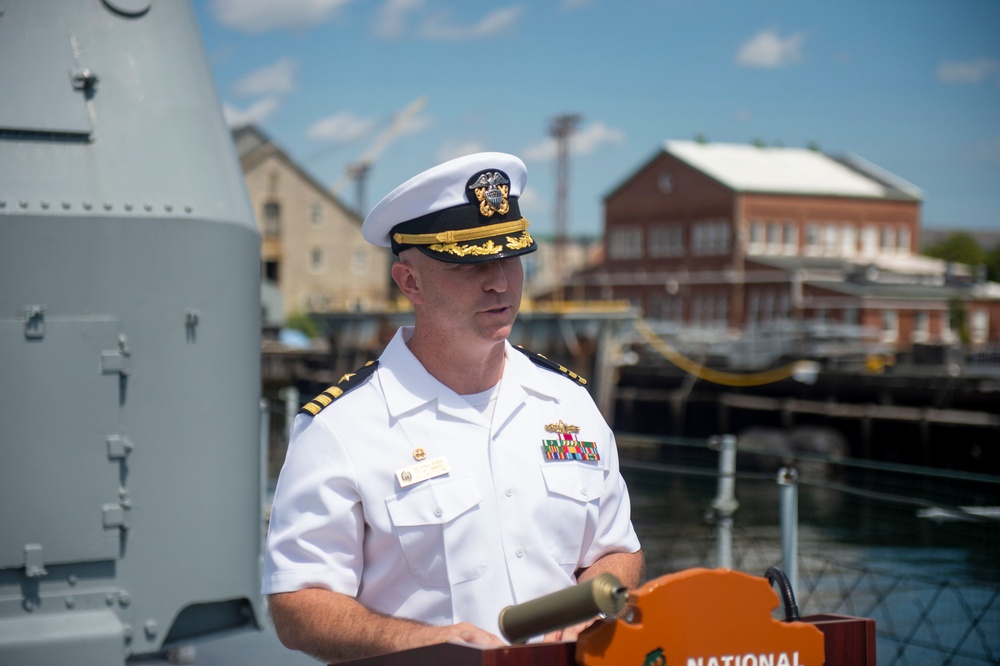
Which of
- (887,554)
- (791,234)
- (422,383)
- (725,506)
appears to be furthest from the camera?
(791,234)

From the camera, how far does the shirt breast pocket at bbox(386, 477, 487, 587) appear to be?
2109mm

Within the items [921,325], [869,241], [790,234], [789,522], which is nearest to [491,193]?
[789,522]

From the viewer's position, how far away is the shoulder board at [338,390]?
2.18m

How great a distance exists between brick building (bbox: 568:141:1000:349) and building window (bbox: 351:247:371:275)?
41.0ft

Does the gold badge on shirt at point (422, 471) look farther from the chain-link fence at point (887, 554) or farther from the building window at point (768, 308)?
the building window at point (768, 308)

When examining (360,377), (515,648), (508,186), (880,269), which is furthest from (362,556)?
(880,269)

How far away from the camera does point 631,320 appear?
41.0m

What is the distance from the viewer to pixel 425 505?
2.12 m

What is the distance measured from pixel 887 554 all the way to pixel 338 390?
29.6 ft

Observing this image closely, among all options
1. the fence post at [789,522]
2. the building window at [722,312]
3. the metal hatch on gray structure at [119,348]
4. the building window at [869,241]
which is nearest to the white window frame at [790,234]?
the building window at [869,241]

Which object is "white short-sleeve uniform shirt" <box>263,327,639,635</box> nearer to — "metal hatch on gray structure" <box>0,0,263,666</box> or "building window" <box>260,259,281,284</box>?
"metal hatch on gray structure" <box>0,0,263,666</box>

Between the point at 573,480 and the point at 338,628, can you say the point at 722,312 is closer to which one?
the point at 573,480

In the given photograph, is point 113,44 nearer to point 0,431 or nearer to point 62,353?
point 62,353

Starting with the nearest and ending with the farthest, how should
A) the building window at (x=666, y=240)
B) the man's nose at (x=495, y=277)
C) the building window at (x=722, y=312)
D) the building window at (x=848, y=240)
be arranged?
the man's nose at (x=495, y=277), the building window at (x=722, y=312), the building window at (x=848, y=240), the building window at (x=666, y=240)
